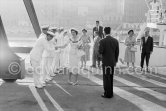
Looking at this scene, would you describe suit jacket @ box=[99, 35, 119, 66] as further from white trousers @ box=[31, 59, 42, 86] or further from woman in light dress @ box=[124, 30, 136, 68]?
woman in light dress @ box=[124, 30, 136, 68]

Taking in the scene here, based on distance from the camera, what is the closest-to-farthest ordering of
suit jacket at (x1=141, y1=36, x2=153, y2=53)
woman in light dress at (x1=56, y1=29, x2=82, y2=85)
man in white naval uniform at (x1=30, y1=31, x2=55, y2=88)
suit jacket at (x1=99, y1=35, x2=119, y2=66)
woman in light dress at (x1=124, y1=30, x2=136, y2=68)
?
suit jacket at (x1=99, y1=35, x2=119, y2=66) → man in white naval uniform at (x1=30, y1=31, x2=55, y2=88) → woman in light dress at (x1=56, y1=29, x2=82, y2=85) → suit jacket at (x1=141, y1=36, x2=153, y2=53) → woman in light dress at (x1=124, y1=30, x2=136, y2=68)

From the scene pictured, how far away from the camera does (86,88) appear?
805 cm

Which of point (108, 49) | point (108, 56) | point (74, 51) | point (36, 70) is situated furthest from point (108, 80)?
point (36, 70)

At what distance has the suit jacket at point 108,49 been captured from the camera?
6900 millimetres

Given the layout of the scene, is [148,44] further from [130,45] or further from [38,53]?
[38,53]

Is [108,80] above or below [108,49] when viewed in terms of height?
below

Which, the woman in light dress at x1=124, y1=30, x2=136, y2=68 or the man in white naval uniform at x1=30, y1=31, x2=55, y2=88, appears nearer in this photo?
the man in white naval uniform at x1=30, y1=31, x2=55, y2=88

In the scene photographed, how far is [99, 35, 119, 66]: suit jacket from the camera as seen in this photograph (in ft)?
22.6

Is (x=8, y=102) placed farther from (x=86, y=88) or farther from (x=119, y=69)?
(x=119, y=69)

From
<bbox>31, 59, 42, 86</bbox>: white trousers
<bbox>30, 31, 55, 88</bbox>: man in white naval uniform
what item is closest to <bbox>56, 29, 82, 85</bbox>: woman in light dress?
<bbox>30, 31, 55, 88</bbox>: man in white naval uniform

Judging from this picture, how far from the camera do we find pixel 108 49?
6.92 metres

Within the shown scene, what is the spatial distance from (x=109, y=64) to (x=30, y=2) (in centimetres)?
453

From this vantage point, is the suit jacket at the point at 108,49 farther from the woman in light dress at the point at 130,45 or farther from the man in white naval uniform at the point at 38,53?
the woman in light dress at the point at 130,45

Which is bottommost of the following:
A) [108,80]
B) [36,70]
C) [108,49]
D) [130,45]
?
[108,80]
